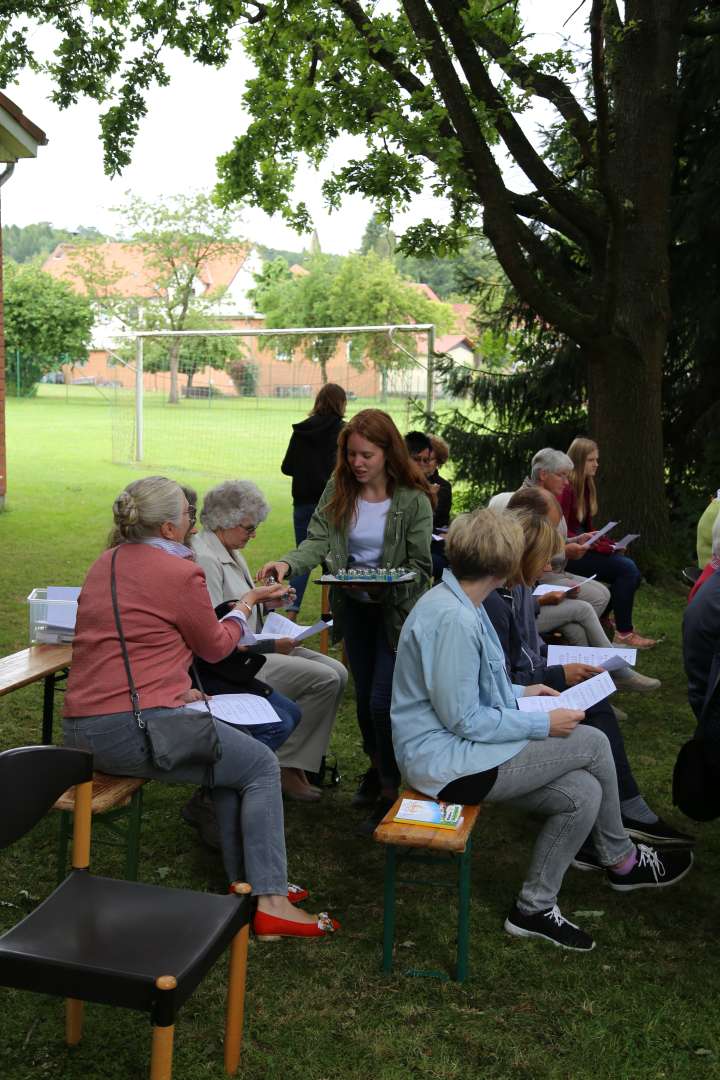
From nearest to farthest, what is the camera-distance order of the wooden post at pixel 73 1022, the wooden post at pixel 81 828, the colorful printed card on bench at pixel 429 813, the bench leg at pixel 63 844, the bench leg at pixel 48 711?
the wooden post at pixel 81 828, the wooden post at pixel 73 1022, the colorful printed card on bench at pixel 429 813, the bench leg at pixel 63 844, the bench leg at pixel 48 711

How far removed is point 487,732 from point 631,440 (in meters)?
7.31

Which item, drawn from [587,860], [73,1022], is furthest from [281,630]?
[73,1022]

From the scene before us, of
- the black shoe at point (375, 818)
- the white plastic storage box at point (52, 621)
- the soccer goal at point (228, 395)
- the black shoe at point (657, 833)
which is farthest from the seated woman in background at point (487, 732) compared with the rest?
the soccer goal at point (228, 395)

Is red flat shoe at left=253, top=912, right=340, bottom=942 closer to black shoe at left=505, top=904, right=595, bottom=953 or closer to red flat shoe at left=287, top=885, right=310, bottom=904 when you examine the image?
red flat shoe at left=287, top=885, right=310, bottom=904

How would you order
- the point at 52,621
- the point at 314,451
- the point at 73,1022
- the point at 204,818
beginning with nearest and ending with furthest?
1. the point at 73,1022
2. the point at 204,818
3. the point at 52,621
4. the point at 314,451

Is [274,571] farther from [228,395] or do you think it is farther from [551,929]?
[228,395]

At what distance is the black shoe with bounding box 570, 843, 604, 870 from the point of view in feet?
14.9

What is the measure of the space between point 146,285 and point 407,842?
51705mm

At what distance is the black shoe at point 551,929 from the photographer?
12.7ft

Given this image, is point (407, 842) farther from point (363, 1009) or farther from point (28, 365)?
point (28, 365)

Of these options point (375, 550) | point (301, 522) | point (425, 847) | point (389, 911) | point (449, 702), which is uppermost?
point (375, 550)

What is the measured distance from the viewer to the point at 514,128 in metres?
10.3

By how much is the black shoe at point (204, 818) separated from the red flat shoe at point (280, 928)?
0.67m

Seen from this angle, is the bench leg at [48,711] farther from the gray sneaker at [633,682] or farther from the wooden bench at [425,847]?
the gray sneaker at [633,682]
